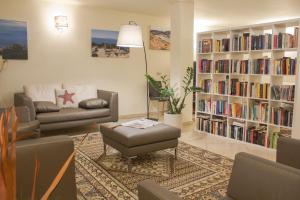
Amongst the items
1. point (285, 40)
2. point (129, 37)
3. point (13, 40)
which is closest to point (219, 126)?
point (285, 40)

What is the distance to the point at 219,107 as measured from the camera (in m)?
4.35

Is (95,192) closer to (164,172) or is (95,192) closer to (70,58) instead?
(164,172)

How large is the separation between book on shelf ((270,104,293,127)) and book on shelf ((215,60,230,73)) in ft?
3.03

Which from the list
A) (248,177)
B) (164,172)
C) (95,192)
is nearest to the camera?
(248,177)

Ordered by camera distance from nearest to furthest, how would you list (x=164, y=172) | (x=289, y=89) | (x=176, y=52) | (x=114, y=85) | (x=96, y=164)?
(x=164, y=172)
(x=96, y=164)
(x=289, y=89)
(x=176, y=52)
(x=114, y=85)

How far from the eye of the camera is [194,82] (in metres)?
5.00

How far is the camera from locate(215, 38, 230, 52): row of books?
416 cm

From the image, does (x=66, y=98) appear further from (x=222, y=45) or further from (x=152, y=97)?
(x=222, y=45)

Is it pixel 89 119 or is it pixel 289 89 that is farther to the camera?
pixel 89 119

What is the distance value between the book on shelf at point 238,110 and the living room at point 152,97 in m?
0.02

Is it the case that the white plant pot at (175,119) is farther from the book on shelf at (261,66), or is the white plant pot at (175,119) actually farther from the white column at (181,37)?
the book on shelf at (261,66)

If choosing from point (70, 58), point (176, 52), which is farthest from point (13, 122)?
point (70, 58)

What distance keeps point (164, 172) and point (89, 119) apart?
2.02 meters

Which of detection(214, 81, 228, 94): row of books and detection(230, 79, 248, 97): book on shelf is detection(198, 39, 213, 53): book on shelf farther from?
detection(230, 79, 248, 97): book on shelf
